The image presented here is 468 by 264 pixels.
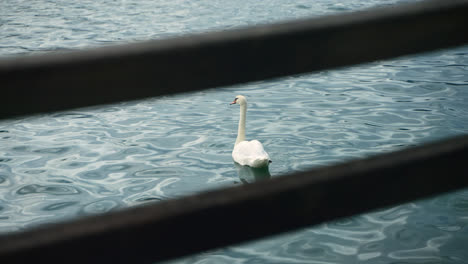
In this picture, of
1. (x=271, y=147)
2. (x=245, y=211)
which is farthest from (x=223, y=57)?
(x=271, y=147)

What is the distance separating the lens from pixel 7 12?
19.2m

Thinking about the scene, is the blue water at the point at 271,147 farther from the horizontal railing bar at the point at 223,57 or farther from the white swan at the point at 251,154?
the horizontal railing bar at the point at 223,57

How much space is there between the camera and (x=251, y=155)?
24.9 feet

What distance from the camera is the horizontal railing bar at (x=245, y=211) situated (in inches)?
33.8

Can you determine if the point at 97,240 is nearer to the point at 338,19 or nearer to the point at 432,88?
the point at 338,19

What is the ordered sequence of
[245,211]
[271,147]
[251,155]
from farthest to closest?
[271,147], [251,155], [245,211]

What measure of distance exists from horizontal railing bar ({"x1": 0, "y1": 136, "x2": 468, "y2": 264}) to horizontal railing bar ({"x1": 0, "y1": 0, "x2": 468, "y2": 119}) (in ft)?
0.51

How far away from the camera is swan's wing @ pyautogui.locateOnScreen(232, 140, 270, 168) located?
7.57 metres

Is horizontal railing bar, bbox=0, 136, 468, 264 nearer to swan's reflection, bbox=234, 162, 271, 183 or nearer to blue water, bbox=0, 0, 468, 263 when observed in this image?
blue water, bbox=0, 0, 468, 263

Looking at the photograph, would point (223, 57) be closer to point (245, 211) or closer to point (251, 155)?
point (245, 211)

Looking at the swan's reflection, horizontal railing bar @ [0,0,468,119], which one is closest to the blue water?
the swan's reflection

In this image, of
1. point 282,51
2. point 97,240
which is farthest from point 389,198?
point 97,240

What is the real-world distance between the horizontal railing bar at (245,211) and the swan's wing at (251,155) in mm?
6475

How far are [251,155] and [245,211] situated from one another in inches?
261
